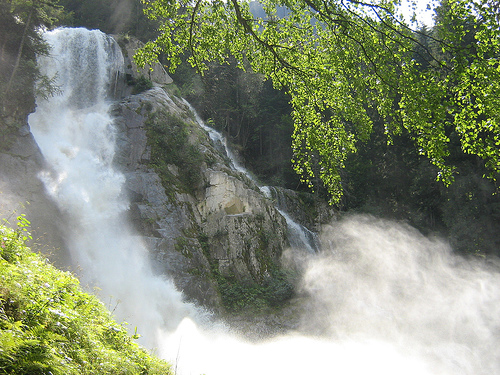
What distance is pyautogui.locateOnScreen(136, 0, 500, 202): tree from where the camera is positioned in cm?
546

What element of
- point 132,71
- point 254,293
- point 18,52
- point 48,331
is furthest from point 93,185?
point 48,331

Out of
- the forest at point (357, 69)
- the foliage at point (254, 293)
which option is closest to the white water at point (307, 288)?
the foliage at point (254, 293)

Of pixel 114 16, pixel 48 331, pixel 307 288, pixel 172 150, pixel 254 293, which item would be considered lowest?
pixel 48 331

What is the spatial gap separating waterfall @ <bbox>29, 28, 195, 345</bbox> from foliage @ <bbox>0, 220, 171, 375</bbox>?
23.9 feet

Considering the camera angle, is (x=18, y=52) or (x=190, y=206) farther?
(x=190, y=206)

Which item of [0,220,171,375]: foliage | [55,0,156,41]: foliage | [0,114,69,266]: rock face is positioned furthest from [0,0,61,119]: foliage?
[55,0,156,41]: foliage

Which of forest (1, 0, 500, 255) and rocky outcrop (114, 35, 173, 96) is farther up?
rocky outcrop (114, 35, 173, 96)

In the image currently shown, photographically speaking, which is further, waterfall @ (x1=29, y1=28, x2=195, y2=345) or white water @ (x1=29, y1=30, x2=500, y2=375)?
waterfall @ (x1=29, y1=28, x2=195, y2=345)

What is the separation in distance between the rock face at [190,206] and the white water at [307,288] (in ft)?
2.86

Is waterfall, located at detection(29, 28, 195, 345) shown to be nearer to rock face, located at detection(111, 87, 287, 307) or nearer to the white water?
the white water

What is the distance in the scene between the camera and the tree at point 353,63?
5461 millimetres

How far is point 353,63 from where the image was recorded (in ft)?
21.8

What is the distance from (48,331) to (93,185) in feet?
45.1

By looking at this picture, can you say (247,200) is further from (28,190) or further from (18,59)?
(18,59)
